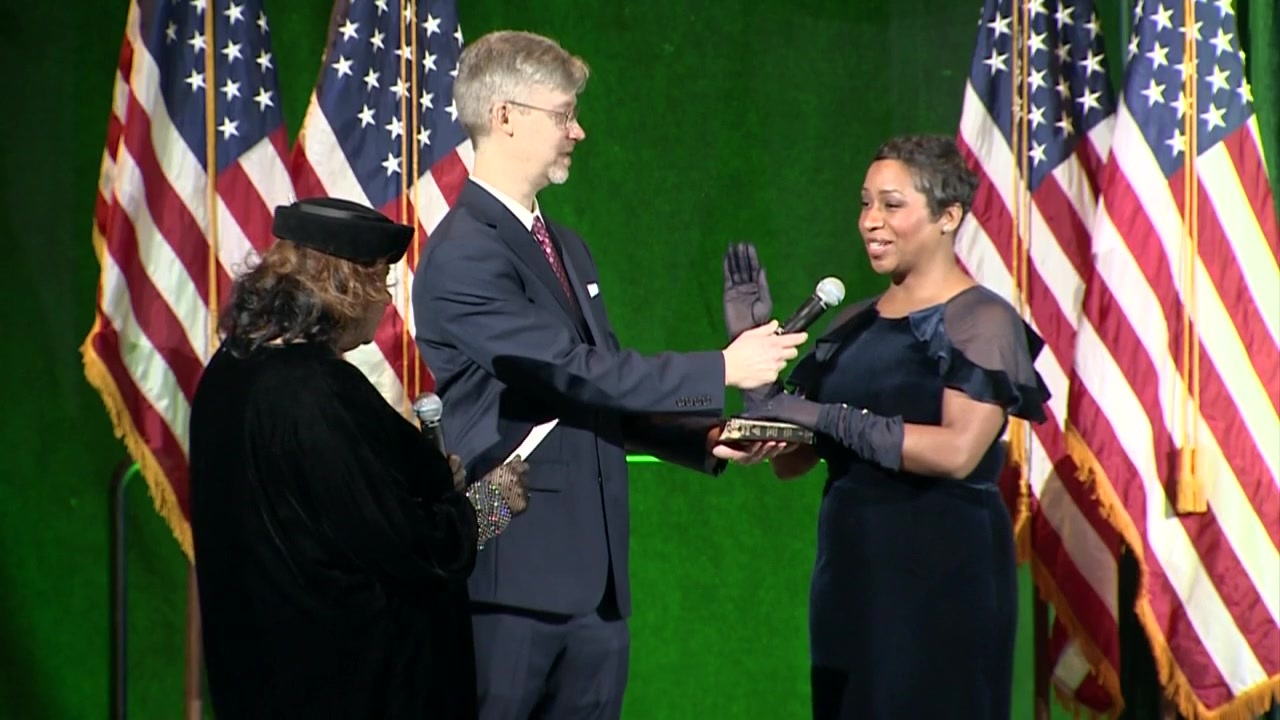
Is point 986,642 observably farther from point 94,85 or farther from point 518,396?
point 94,85

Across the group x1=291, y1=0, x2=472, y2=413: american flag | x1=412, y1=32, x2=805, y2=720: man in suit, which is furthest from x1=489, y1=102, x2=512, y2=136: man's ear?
x1=291, y1=0, x2=472, y2=413: american flag

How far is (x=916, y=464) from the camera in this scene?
2.93m

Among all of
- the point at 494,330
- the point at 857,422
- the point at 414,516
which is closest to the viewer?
the point at 414,516

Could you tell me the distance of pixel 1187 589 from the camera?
3857 mm

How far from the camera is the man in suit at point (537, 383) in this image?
258 centimetres

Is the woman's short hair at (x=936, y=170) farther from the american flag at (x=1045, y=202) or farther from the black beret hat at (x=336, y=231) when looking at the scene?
the black beret hat at (x=336, y=231)

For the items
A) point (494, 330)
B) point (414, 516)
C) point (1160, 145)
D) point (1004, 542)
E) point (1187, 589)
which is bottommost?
point (1187, 589)

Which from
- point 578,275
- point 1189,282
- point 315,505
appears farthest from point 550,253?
point 1189,282

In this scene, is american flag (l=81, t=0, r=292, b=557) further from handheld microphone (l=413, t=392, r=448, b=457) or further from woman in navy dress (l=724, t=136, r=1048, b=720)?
handheld microphone (l=413, t=392, r=448, b=457)

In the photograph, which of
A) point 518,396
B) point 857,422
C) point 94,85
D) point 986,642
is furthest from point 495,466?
point 94,85

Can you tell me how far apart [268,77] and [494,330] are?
1.74m

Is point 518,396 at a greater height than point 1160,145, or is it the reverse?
point 1160,145

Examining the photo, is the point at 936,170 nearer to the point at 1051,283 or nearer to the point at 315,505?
the point at 1051,283

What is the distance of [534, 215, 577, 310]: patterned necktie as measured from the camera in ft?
8.93
